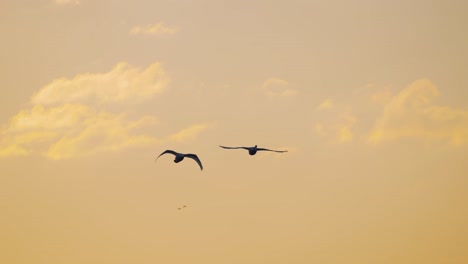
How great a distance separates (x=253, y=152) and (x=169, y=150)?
1854 cm

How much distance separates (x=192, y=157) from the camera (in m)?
144

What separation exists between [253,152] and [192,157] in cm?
1380

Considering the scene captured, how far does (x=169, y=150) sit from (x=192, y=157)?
17.6 feet

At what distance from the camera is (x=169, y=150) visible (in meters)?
145

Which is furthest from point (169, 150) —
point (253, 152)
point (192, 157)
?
point (253, 152)

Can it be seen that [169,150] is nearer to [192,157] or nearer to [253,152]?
[192,157]

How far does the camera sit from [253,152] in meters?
148
